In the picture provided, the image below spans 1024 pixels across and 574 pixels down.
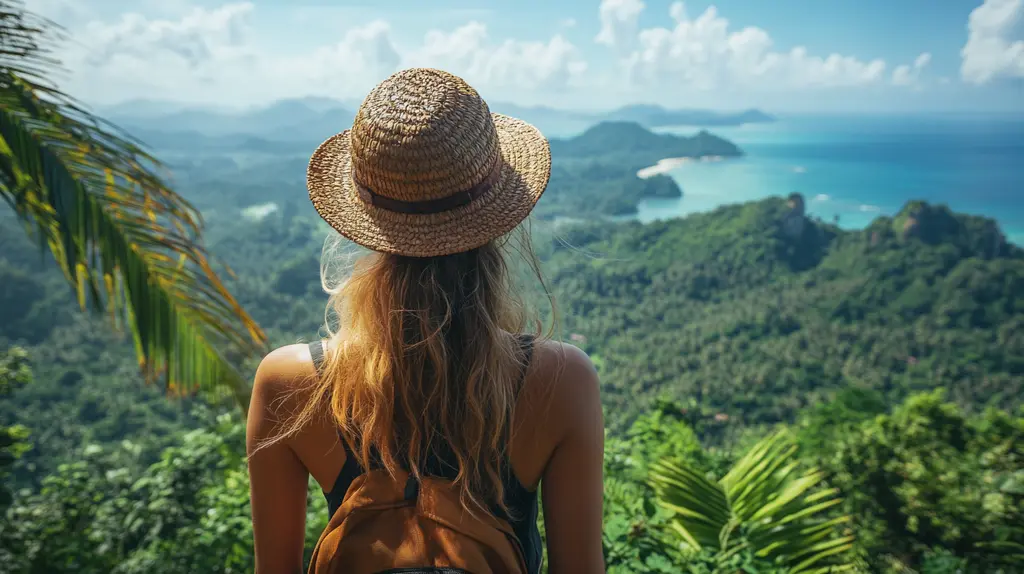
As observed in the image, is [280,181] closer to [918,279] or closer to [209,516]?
[918,279]

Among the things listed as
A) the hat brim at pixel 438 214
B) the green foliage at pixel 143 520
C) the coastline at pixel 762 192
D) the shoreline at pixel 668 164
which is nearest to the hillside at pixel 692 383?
the green foliage at pixel 143 520

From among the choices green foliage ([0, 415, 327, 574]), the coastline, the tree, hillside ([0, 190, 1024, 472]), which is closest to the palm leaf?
green foliage ([0, 415, 327, 574])

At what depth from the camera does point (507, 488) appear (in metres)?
0.96

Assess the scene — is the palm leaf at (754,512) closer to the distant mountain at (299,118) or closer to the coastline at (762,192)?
the coastline at (762,192)

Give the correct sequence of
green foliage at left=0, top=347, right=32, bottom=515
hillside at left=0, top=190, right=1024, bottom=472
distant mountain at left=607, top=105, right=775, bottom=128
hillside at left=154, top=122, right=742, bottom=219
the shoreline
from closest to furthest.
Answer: green foliage at left=0, top=347, right=32, bottom=515 → hillside at left=0, top=190, right=1024, bottom=472 → hillside at left=154, top=122, right=742, bottom=219 → the shoreline → distant mountain at left=607, top=105, right=775, bottom=128

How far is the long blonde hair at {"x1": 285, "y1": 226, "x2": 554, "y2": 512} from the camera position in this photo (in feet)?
2.98

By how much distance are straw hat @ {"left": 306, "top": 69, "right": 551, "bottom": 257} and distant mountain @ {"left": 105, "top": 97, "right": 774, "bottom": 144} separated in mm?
69248

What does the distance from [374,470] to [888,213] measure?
5447 centimetres

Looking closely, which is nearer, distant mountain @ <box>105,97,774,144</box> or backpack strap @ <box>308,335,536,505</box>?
backpack strap @ <box>308,335,536,505</box>

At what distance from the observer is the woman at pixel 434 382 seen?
0.90 meters

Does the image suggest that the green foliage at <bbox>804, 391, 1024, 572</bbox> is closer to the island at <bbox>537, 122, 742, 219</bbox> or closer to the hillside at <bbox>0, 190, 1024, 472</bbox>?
the hillside at <bbox>0, 190, 1024, 472</bbox>

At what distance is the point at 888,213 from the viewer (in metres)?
47.2

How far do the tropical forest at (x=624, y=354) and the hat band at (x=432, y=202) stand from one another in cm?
13

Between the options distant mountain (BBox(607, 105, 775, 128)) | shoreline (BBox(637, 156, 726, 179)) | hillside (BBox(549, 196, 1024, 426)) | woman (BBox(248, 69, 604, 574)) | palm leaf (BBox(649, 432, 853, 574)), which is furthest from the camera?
distant mountain (BBox(607, 105, 775, 128))
